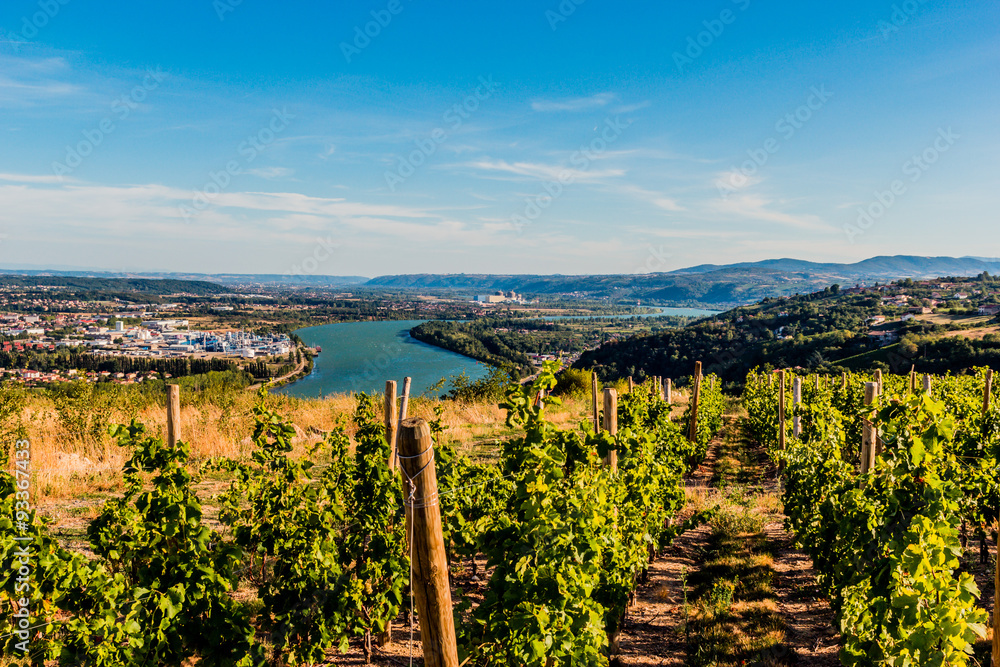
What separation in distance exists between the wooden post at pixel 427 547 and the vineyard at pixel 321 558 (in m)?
0.02

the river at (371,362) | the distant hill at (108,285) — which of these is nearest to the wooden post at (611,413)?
the river at (371,362)

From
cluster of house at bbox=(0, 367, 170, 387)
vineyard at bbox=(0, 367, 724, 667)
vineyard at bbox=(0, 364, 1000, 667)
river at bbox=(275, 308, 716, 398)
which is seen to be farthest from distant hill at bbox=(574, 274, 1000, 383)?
vineyard at bbox=(0, 367, 724, 667)

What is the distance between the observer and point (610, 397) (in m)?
5.70

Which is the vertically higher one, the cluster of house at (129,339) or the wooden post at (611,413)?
the wooden post at (611,413)

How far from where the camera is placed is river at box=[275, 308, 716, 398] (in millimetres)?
37312

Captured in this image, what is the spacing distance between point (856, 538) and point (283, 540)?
16.5ft

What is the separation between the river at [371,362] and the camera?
37.3 metres

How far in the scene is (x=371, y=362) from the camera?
5388 cm

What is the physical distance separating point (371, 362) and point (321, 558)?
169ft

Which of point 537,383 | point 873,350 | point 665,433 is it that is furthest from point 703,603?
point 873,350

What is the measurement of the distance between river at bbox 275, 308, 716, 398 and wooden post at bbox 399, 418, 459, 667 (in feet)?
72.1

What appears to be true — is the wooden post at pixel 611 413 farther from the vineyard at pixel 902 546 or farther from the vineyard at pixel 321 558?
the vineyard at pixel 902 546

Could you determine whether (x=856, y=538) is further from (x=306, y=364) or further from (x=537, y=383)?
(x=306, y=364)

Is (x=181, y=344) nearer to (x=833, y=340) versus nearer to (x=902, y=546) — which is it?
(x=902, y=546)
